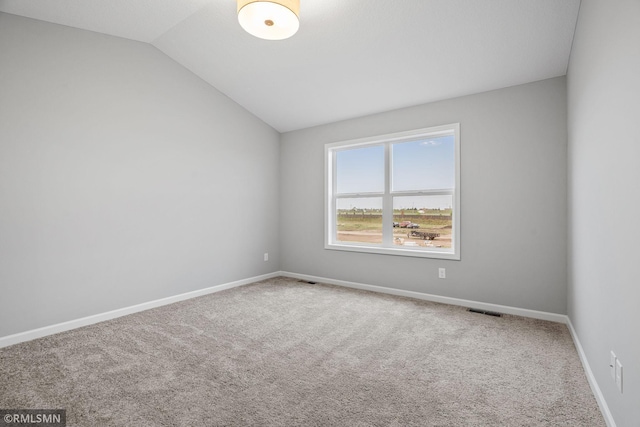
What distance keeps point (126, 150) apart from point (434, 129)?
349 centimetres

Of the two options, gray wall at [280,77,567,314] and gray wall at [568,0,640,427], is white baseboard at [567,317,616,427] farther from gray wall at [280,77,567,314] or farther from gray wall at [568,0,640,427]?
gray wall at [280,77,567,314]

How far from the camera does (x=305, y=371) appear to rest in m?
2.07

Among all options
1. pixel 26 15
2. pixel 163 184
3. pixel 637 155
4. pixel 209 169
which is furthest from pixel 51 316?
pixel 637 155

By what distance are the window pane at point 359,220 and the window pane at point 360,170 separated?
0.56 feet

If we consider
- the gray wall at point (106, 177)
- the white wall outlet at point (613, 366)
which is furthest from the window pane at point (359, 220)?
the white wall outlet at point (613, 366)

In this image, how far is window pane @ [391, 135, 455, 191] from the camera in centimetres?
370

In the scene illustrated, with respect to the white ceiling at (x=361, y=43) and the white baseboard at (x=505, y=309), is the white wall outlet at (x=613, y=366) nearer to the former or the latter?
the white baseboard at (x=505, y=309)

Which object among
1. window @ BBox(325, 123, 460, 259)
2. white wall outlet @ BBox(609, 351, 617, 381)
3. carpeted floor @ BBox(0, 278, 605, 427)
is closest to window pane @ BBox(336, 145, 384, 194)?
window @ BBox(325, 123, 460, 259)

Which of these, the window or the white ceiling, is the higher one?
the white ceiling

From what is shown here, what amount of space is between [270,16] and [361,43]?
1.05 meters

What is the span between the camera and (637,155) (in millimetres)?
1227

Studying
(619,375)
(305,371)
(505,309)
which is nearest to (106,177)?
(305,371)

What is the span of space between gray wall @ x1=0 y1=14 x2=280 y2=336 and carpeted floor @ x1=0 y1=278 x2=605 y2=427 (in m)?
0.50

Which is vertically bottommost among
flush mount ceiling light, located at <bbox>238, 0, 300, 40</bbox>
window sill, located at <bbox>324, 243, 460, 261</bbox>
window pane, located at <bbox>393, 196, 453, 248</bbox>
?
window sill, located at <bbox>324, 243, 460, 261</bbox>
